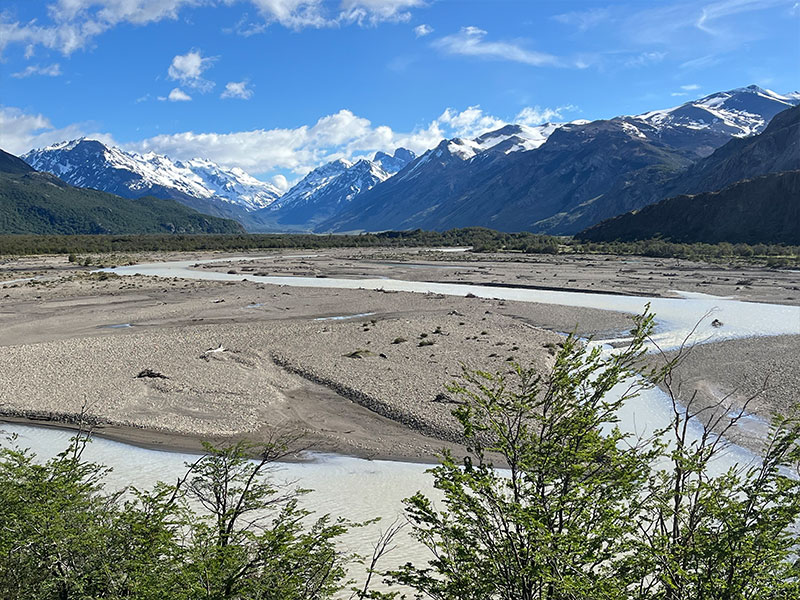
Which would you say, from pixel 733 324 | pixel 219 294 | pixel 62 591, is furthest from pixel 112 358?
pixel 733 324

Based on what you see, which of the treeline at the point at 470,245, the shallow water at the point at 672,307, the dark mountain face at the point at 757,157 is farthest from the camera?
the dark mountain face at the point at 757,157

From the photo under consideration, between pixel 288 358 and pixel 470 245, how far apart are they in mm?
137500

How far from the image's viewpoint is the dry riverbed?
19625 mm

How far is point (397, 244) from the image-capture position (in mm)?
168125

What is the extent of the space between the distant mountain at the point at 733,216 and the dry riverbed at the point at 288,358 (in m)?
63.7

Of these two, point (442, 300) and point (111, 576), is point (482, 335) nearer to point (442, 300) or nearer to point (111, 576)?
point (442, 300)

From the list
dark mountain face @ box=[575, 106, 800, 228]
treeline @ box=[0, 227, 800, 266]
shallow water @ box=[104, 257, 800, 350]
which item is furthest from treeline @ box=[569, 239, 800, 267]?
dark mountain face @ box=[575, 106, 800, 228]

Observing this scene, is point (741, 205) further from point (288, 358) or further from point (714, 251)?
point (288, 358)

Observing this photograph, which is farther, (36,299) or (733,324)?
(36,299)

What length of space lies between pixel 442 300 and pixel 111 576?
141 ft

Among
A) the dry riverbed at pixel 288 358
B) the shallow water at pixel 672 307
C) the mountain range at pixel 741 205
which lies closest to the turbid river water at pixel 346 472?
the dry riverbed at pixel 288 358

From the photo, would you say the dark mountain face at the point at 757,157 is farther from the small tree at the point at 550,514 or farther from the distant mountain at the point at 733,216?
the small tree at the point at 550,514

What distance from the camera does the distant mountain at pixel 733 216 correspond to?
106938mm

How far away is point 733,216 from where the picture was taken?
116 meters
